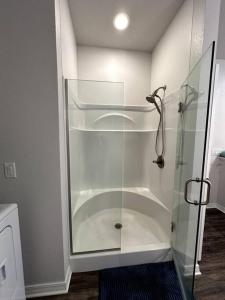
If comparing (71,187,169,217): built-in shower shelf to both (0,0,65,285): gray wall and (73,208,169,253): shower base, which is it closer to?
(73,208,169,253): shower base

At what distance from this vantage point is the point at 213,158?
9.08 feet

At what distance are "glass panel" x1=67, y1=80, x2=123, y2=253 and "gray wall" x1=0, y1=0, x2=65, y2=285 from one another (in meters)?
0.68

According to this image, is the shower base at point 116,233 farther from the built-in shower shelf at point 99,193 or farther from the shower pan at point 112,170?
the built-in shower shelf at point 99,193

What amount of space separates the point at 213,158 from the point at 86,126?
7.86 feet

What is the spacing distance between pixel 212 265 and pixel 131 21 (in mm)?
3036

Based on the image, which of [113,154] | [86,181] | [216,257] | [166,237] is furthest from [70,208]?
[216,257]

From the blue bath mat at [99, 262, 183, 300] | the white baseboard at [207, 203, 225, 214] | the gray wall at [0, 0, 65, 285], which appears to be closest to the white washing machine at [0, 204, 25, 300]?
the gray wall at [0, 0, 65, 285]

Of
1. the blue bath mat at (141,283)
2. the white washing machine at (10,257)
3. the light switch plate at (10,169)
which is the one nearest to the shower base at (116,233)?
the blue bath mat at (141,283)

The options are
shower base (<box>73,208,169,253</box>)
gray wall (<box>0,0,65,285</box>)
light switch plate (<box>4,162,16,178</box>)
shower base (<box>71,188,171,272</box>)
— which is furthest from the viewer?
shower base (<box>73,208,169,253</box>)

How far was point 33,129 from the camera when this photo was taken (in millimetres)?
1165

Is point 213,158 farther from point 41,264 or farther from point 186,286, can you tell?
point 41,264

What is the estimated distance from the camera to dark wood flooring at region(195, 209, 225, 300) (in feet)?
4.45

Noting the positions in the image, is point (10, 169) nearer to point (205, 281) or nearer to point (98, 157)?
point (98, 157)

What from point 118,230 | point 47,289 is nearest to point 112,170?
point 118,230
